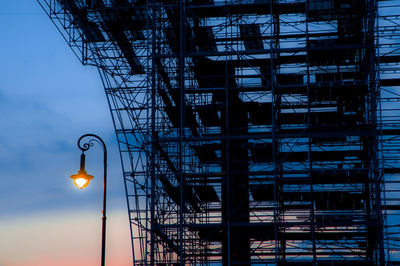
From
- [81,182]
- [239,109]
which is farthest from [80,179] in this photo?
[239,109]

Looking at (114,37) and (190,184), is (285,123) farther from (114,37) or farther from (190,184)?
(114,37)

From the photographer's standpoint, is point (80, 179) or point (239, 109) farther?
point (239, 109)

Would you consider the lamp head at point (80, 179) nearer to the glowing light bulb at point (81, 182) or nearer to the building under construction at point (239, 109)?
the glowing light bulb at point (81, 182)

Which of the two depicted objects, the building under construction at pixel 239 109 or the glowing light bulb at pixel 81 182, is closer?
the glowing light bulb at pixel 81 182

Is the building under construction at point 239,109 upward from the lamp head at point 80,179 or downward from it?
upward

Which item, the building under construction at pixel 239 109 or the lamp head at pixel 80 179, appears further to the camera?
the building under construction at pixel 239 109

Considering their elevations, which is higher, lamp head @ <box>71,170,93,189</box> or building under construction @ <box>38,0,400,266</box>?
building under construction @ <box>38,0,400,266</box>

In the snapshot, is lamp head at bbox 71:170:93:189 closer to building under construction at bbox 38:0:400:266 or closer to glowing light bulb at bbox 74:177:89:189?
glowing light bulb at bbox 74:177:89:189

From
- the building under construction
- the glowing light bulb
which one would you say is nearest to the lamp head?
the glowing light bulb

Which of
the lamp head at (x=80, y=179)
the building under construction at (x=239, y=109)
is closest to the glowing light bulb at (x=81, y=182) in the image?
the lamp head at (x=80, y=179)

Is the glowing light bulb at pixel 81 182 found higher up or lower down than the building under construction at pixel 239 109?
lower down

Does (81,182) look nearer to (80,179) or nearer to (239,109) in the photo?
(80,179)

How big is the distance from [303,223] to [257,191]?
3569 mm

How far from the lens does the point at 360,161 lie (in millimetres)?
26266
